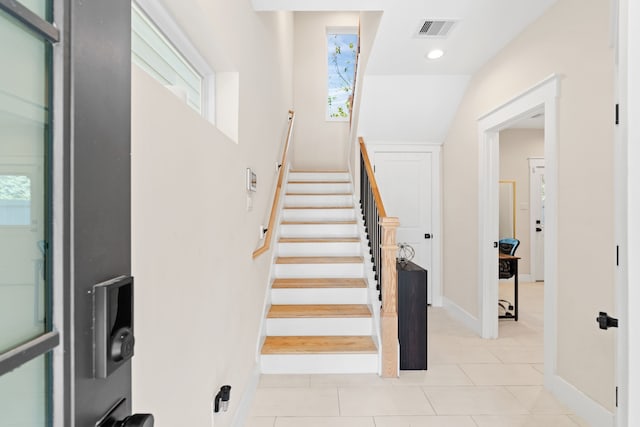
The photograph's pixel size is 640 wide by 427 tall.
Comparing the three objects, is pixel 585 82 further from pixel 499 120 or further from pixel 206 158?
pixel 206 158

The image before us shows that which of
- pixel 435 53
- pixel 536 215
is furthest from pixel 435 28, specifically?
pixel 536 215

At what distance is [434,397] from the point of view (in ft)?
8.89

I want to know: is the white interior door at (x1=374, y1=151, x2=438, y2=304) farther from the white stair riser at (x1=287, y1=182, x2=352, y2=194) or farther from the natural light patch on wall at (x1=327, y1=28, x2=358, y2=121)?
the natural light patch on wall at (x1=327, y1=28, x2=358, y2=121)

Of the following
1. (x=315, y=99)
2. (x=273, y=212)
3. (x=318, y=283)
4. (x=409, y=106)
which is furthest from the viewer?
(x=315, y=99)

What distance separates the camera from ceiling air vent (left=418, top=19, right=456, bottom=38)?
3.05 m

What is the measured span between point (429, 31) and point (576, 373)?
2822 mm

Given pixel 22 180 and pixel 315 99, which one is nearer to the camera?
pixel 22 180

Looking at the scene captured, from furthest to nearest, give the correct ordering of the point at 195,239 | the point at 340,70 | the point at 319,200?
the point at 340,70 → the point at 319,200 → the point at 195,239

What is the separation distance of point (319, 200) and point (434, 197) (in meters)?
1.62

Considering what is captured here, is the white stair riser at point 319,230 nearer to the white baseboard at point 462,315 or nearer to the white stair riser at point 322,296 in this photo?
the white stair riser at point 322,296

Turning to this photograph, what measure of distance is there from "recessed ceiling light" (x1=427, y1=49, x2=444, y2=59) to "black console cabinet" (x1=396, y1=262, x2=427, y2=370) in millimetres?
2097

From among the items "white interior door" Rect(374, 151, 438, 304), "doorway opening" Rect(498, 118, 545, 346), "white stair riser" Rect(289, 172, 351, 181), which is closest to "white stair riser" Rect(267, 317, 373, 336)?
"white interior door" Rect(374, 151, 438, 304)

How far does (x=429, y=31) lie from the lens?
3195 mm

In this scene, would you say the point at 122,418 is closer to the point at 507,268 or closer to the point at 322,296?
the point at 322,296
